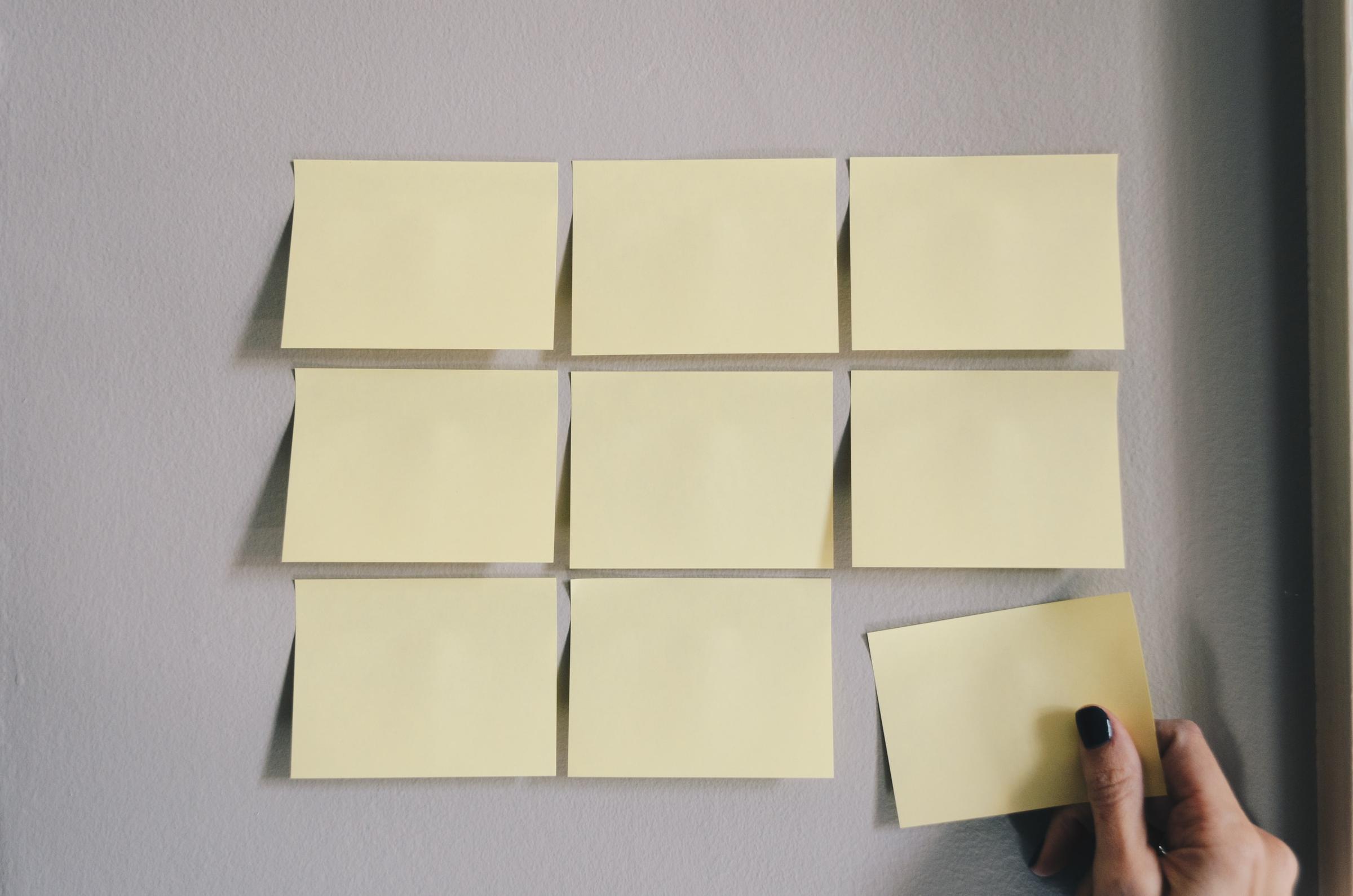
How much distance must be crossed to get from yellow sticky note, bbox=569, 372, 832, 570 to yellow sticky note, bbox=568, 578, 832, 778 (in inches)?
0.9

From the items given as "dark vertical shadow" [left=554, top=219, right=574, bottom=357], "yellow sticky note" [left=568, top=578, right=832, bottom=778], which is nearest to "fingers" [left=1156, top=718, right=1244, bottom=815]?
"yellow sticky note" [left=568, top=578, right=832, bottom=778]

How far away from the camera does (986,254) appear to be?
1.80ft

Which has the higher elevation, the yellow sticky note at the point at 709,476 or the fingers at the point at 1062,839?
the yellow sticky note at the point at 709,476

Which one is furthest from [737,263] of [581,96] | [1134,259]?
[1134,259]

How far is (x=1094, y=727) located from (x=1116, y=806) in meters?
0.05

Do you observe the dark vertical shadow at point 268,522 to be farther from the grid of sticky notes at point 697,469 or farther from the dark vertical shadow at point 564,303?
the dark vertical shadow at point 564,303

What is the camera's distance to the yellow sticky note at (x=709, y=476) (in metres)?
0.55

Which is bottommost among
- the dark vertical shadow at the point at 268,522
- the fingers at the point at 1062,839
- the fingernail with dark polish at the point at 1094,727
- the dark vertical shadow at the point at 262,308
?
the fingers at the point at 1062,839

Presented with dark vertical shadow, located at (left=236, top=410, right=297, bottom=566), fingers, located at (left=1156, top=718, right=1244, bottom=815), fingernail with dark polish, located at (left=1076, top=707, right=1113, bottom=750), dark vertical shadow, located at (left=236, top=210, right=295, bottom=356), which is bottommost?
fingers, located at (left=1156, top=718, right=1244, bottom=815)

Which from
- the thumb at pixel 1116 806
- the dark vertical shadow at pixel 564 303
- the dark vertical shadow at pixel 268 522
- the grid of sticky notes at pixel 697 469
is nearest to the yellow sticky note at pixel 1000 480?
the grid of sticky notes at pixel 697 469

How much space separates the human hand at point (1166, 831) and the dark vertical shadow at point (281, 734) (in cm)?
52

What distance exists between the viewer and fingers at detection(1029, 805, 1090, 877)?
0.55 metres

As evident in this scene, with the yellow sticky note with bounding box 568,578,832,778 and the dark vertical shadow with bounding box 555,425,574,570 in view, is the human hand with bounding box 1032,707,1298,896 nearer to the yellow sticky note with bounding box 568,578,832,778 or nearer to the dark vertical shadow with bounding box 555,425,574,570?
the yellow sticky note with bounding box 568,578,832,778

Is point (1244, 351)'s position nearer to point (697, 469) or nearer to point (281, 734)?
point (697, 469)
